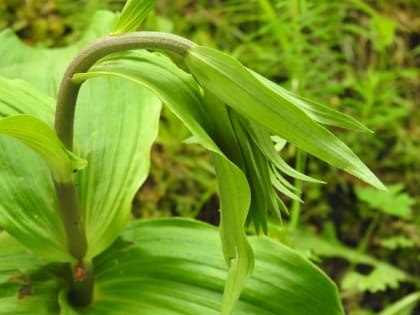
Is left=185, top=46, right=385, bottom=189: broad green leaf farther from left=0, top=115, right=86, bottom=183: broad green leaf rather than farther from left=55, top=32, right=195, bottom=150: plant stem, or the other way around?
Result: left=0, top=115, right=86, bottom=183: broad green leaf

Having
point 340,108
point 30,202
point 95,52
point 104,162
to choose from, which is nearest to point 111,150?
point 104,162

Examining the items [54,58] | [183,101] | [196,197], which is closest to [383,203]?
[196,197]

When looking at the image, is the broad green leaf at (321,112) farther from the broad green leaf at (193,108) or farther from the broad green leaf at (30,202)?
the broad green leaf at (30,202)

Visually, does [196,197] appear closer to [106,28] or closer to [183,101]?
[106,28]

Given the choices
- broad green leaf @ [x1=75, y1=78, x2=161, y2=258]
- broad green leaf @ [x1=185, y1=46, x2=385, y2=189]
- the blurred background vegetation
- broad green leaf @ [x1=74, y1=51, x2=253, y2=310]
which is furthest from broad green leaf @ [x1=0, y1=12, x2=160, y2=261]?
the blurred background vegetation

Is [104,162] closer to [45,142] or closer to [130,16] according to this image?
[45,142]

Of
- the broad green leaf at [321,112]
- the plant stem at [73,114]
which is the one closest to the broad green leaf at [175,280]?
the plant stem at [73,114]
